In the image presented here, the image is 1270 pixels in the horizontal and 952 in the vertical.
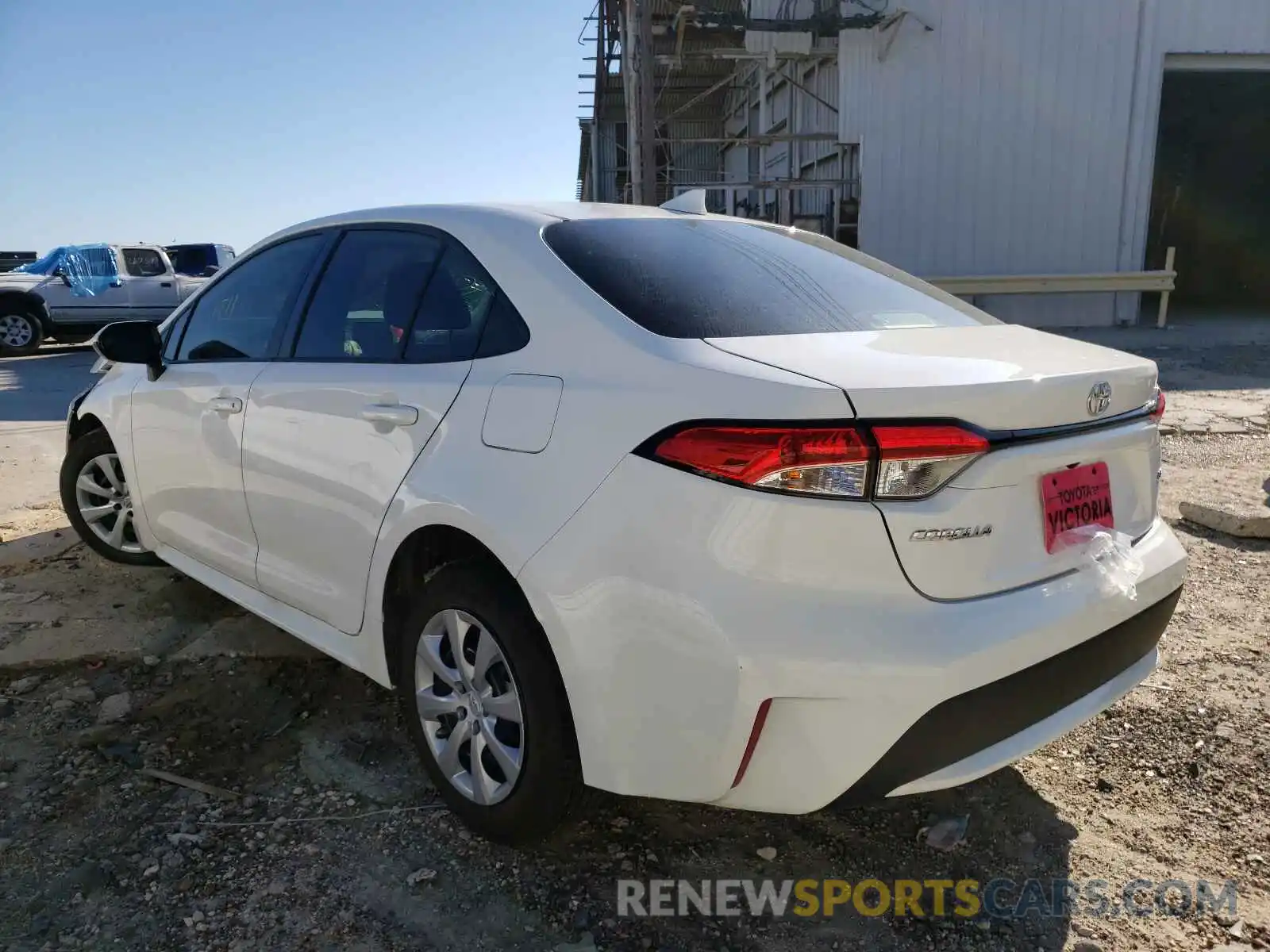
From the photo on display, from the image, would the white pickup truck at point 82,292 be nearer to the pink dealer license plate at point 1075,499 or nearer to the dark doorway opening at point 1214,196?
the pink dealer license plate at point 1075,499

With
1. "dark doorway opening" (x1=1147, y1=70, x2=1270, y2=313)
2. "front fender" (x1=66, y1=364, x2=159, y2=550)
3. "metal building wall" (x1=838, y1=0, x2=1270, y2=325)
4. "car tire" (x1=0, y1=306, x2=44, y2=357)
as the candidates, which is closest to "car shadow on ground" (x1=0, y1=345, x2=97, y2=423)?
"car tire" (x1=0, y1=306, x2=44, y2=357)

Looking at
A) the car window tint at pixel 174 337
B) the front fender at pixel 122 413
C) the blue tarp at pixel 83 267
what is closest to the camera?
the car window tint at pixel 174 337

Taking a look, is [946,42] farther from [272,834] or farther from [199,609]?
[272,834]

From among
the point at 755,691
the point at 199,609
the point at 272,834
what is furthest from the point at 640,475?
the point at 199,609

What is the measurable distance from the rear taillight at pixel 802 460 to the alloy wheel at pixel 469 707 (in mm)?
769

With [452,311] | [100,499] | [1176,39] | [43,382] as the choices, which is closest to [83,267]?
[43,382]

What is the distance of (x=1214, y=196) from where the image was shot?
20.1 m

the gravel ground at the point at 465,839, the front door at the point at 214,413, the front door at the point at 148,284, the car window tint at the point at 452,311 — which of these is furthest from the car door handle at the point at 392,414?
the front door at the point at 148,284

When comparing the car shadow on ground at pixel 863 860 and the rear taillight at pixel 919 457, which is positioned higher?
the rear taillight at pixel 919 457

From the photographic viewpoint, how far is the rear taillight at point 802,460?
1635mm

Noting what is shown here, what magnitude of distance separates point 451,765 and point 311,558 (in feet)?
2.60

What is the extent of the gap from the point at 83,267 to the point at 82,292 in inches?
18.6

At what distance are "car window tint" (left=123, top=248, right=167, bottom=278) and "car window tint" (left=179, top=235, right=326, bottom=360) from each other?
13193mm

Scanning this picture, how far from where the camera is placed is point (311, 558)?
266 cm
